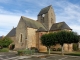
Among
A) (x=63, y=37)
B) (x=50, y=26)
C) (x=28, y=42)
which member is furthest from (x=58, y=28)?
(x=63, y=37)

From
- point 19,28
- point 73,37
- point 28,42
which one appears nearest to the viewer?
point 73,37

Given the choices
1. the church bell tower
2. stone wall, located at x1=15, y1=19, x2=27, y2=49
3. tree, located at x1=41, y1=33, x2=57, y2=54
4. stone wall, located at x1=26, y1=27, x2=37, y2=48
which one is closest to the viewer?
tree, located at x1=41, y1=33, x2=57, y2=54

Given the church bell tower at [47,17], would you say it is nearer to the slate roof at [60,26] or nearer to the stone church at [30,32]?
the stone church at [30,32]

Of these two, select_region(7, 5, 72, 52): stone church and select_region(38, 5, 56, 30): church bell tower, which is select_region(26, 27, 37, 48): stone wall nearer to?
select_region(7, 5, 72, 52): stone church

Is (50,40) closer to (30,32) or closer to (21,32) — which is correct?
(30,32)

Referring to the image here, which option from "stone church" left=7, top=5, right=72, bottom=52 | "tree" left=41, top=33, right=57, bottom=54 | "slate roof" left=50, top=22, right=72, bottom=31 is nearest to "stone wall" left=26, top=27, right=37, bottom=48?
"stone church" left=7, top=5, right=72, bottom=52

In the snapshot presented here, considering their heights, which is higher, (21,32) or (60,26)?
(60,26)

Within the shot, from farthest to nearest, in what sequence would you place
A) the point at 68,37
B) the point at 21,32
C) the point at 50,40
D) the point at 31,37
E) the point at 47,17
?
the point at 47,17, the point at 21,32, the point at 31,37, the point at 50,40, the point at 68,37

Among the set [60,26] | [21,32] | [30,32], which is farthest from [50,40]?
[60,26]

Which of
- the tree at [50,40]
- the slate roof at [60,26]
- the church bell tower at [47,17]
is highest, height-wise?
the church bell tower at [47,17]

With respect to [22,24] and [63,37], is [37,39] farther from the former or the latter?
[63,37]

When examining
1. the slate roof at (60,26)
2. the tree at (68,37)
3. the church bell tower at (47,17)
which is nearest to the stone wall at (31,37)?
the church bell tower at (47,17)

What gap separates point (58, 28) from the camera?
45.2m

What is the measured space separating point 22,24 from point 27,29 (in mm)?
2800
